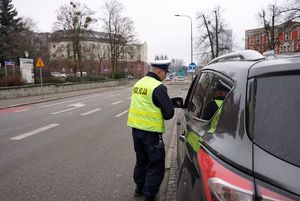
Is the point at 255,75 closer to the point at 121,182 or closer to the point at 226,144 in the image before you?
the point at 226,144

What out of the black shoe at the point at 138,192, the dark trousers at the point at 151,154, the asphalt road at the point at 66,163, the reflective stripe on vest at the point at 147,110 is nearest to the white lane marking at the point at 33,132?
the asphalt road at the point at 66,163

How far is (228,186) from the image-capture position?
5.68ft

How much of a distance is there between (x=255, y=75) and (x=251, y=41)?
86.6 meters

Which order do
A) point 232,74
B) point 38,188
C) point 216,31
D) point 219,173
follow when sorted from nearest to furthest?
point 219,173 < point 232,74 < point 38,188 < point 216,31

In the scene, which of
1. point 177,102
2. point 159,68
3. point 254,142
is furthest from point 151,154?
point 254,142

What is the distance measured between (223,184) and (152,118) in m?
2.42

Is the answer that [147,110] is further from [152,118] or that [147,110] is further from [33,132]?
[33,132]

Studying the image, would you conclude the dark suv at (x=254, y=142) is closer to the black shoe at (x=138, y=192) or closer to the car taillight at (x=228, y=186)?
the car taillight at (x=228, y=186)

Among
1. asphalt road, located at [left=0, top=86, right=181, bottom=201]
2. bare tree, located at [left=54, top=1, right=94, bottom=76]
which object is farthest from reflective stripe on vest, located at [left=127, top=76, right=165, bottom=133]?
bare tree, located at [left=54, top=1, right=94, bottom=76]

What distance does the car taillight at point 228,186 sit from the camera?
162cm

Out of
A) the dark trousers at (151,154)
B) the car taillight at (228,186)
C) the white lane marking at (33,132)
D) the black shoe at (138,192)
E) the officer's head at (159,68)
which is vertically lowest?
the white lane marking at (33,132)

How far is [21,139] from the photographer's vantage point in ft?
30.9

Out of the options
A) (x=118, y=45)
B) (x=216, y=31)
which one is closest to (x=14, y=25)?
(x=118, y=45)

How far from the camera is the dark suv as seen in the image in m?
1.67
